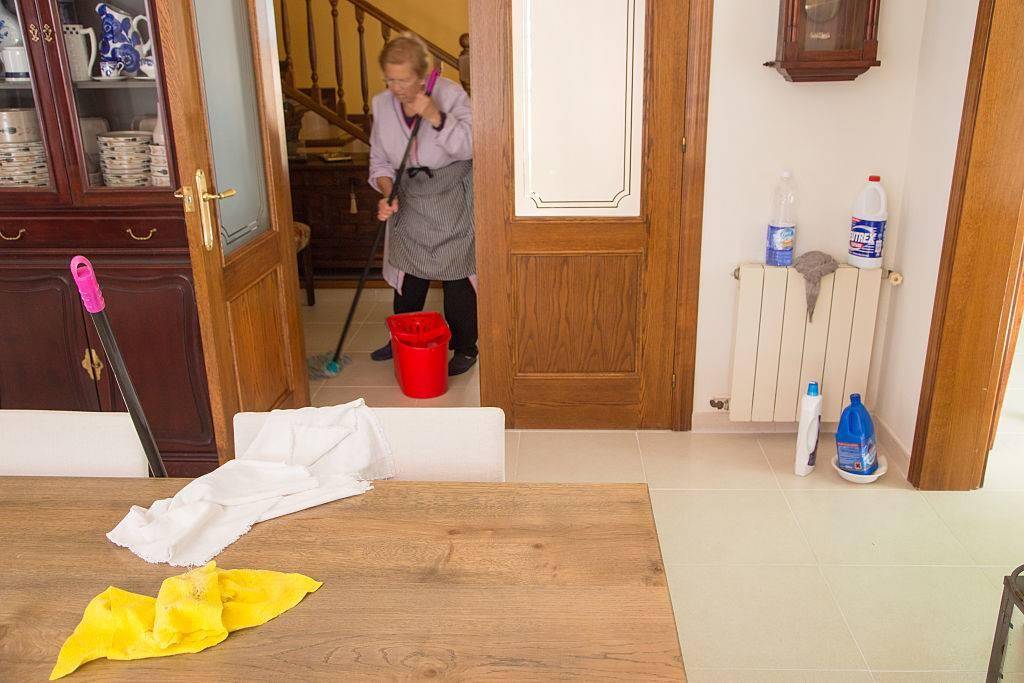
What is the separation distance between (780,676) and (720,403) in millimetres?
1403

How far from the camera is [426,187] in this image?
12.8 feet

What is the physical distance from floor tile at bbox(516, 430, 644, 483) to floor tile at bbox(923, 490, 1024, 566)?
983 mm

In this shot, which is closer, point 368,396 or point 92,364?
point 92,364

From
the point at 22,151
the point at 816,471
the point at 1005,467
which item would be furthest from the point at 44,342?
the point at 1005,467

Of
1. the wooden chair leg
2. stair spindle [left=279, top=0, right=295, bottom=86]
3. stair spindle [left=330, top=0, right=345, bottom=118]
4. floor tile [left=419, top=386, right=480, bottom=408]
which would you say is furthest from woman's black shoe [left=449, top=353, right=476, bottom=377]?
stair spindle [left=279, top=0, right=295, bottom=86]

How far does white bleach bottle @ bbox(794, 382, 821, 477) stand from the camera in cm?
301

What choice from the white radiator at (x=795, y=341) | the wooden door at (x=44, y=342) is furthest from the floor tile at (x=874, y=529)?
the wooden door at (x=44, y=342)

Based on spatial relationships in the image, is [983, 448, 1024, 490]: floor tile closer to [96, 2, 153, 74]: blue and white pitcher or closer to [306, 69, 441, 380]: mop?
[306, 69, 441, 380]: mop

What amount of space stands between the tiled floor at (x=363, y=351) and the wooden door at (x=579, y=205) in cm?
50

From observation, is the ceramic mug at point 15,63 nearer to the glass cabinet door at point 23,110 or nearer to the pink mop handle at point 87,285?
the glass cabinet door at point 23,110

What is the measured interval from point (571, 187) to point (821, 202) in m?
0.88

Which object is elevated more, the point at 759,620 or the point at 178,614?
the point at 178,614

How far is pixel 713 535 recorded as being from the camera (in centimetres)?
272

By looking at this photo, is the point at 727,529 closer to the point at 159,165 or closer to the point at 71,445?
the point at 71,445
